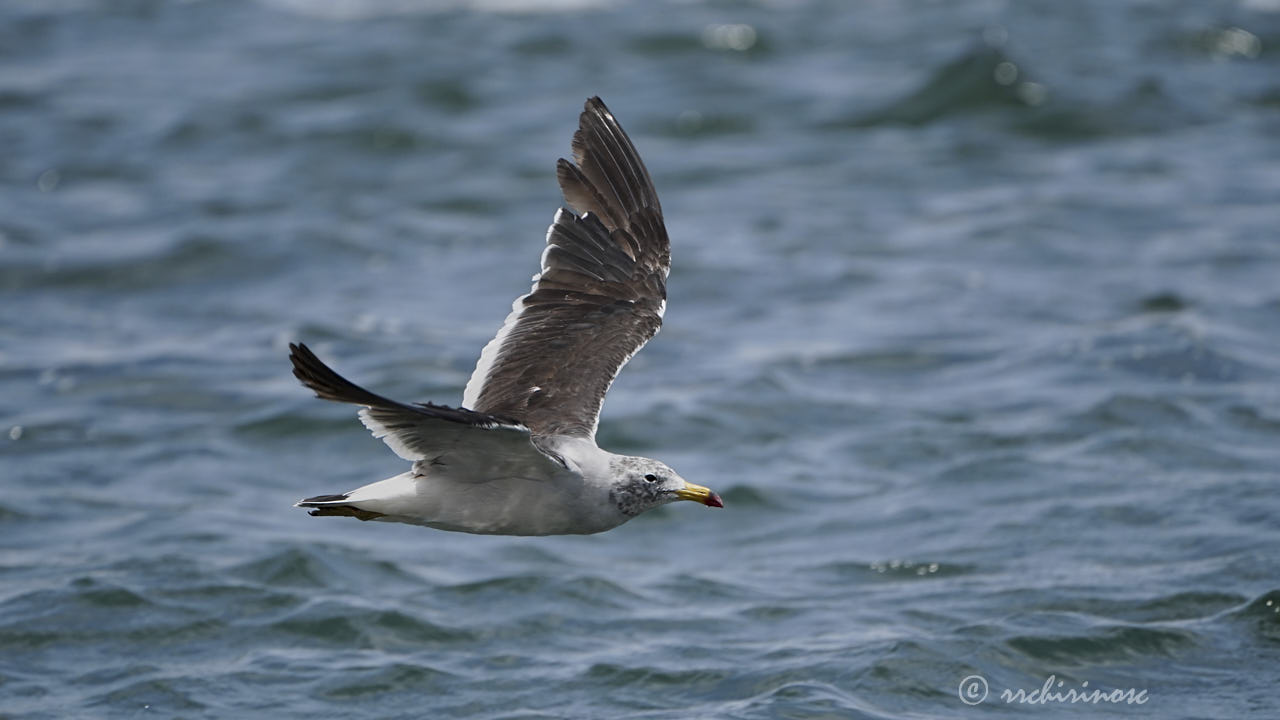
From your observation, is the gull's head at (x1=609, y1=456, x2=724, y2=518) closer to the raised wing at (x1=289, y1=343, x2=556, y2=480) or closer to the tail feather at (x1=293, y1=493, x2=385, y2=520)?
the raised wing at (x1=289, y1=343, x2=556, y2=480)

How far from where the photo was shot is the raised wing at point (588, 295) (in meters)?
8.05

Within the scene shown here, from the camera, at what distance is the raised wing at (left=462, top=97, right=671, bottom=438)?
26.4ft

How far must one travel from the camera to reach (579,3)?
24219 mm

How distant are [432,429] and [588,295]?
207 centimetres

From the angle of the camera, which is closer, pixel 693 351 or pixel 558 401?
pixel 558 401

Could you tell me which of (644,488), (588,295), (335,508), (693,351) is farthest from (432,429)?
(693,351)

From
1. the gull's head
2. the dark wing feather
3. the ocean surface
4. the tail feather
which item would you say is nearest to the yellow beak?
the gull's head

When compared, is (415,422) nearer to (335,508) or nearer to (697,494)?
(335,508)

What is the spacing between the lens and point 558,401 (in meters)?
7.89

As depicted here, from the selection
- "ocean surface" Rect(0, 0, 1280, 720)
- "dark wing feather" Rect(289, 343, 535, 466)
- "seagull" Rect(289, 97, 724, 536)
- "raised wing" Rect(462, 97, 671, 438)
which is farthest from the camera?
"ocean surface" Rect(0, 0, 1280, 720)

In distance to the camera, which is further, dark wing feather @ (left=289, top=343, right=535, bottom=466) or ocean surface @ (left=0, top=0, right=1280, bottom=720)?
ocean surface @ (left=0, top=0, right=1280, bottom=720)

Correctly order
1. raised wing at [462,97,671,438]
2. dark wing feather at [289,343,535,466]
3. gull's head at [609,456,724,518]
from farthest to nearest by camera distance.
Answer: raised wing at [462,97,671,438]
gull's head at [609,456,724,518]
dark wing feather at [289,343,535,466]

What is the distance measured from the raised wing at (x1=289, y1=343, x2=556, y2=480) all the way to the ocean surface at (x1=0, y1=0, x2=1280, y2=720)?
7.74ft

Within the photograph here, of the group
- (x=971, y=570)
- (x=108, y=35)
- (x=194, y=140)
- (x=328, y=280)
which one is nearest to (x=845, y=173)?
(x=328, y=280)
